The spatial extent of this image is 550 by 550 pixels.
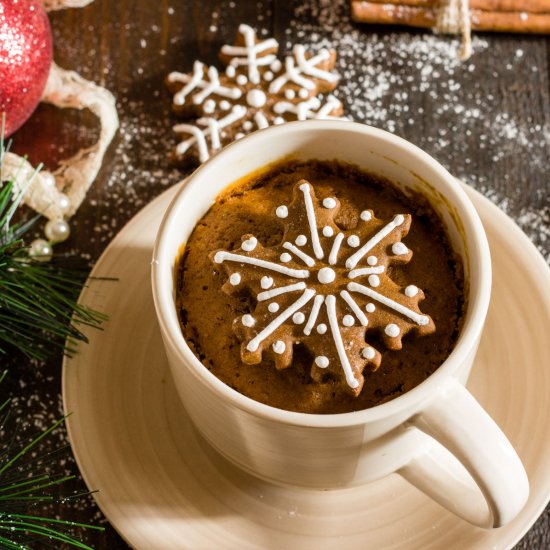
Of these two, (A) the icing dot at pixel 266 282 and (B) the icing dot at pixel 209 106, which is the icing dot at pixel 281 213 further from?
(B) the icing dot at pixel 209 106

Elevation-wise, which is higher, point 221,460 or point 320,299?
point 320,299

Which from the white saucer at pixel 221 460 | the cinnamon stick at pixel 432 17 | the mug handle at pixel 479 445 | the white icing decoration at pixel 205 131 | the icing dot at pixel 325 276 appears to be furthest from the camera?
the cinnamon stick at pixel 432 17

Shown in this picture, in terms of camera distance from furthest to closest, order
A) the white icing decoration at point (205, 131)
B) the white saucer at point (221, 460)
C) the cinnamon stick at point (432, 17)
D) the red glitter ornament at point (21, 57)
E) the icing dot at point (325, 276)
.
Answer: the cinnamon stick at point (432, 17) → the white icing decoration at point (205, 131) → the red glitter ornament at point (21, 57) → the white saucer at point (221, 460) → the icing dot at point (325, 276)

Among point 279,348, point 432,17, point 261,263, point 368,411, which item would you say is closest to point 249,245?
point 261,263

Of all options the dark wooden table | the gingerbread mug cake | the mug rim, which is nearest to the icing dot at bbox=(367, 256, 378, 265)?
the gingerbread mug cake

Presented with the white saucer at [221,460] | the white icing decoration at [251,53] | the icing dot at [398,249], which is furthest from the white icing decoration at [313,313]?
the white icing decoration at [251,53]

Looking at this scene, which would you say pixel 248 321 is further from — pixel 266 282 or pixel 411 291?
pixel 411 291
